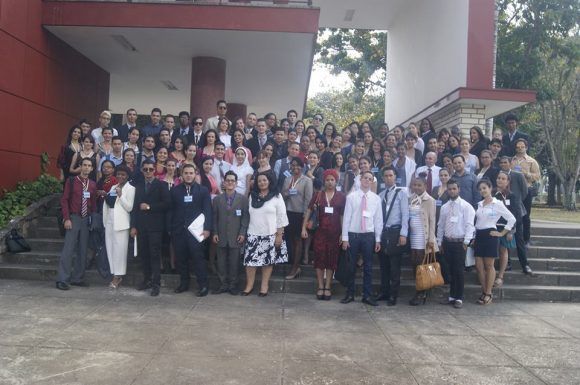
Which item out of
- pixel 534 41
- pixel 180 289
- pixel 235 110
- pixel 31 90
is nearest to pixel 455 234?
pixel 180 289

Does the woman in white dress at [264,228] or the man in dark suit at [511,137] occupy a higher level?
the man in dark suit at [511,137]

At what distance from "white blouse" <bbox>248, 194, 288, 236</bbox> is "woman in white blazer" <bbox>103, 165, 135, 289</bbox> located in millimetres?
1740

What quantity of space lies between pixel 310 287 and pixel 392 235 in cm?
147

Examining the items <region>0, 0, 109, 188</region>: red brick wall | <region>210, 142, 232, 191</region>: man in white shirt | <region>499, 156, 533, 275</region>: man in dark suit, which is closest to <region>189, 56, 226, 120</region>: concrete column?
<region>0, 0, 109, 188</region>: red brick wall

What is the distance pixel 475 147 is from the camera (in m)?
8.13

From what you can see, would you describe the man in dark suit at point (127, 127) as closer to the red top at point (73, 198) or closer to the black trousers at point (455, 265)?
the red top at point (73, 198)

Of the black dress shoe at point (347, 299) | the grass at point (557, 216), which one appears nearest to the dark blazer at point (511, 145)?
the black dress shoe at point (347, 299)

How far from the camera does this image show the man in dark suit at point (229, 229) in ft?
21.6

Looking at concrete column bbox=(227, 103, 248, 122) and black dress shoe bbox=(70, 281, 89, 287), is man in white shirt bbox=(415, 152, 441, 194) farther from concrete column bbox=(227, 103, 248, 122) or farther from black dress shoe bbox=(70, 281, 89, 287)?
concrete column bbox=(227, 103, 248, 122)

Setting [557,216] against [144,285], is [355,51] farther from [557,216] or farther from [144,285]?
[144,285]

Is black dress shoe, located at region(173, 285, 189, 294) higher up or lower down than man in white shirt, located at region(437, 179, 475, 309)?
lower down

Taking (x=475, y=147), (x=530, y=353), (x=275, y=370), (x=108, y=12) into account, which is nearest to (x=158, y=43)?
(x=108, y=12)

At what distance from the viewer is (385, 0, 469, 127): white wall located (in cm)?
1080

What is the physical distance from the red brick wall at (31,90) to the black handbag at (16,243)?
1286mm
